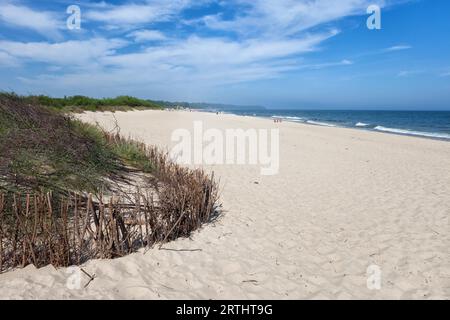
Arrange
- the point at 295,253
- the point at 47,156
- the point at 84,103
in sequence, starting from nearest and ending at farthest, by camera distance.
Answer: the point at 295,253
the point at 47,156
the point at 84,103

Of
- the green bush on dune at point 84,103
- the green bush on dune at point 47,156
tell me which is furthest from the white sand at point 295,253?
the green bush on dune at point 84,103

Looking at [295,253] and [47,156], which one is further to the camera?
[47,156]

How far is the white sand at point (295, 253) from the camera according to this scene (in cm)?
283

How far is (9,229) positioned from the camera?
2.98 m

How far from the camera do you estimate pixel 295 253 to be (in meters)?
3.73

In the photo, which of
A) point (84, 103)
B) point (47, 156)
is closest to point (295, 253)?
point (47, 156)

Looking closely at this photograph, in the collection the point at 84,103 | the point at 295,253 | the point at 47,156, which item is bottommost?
the point at 295,253

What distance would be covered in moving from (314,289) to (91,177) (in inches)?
132

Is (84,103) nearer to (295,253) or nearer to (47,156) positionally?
(47,156)

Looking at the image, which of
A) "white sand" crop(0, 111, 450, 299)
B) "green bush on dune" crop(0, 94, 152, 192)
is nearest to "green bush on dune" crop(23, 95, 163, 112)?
"green bush on dune" crop(0, 94, 152, 192)

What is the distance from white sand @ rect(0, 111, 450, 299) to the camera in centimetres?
283
